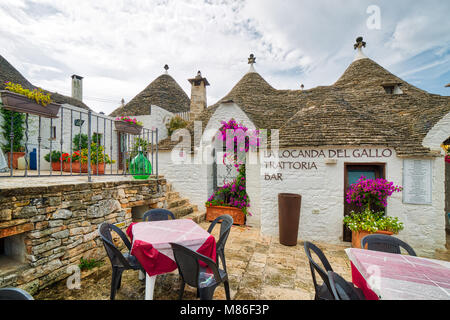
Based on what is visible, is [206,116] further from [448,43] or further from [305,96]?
[448,43]

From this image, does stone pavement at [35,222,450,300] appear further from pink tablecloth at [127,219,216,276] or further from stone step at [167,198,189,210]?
stone step at [167,198,189,210]

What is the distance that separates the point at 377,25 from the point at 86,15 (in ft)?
20.9

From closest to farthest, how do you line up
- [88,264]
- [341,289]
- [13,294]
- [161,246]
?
[13,294] → [341,289] → [161,246] → [88,264]

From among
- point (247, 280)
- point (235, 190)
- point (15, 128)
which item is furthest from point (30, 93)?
point (15, 128)

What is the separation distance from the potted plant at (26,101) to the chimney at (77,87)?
44.0ft

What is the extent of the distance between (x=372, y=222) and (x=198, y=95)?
850 cm

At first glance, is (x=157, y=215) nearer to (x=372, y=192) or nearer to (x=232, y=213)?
(x=232, y=213)

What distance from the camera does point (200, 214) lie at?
666 centimetres

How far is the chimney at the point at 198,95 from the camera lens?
9.68 meters

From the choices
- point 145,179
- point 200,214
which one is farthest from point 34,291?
point 200,214

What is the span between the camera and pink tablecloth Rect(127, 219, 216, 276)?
2.38 metres

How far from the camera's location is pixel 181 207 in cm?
660

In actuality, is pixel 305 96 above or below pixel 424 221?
above

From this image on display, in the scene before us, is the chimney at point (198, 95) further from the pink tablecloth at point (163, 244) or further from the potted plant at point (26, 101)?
the pink tablecloth at point (163, 244)
